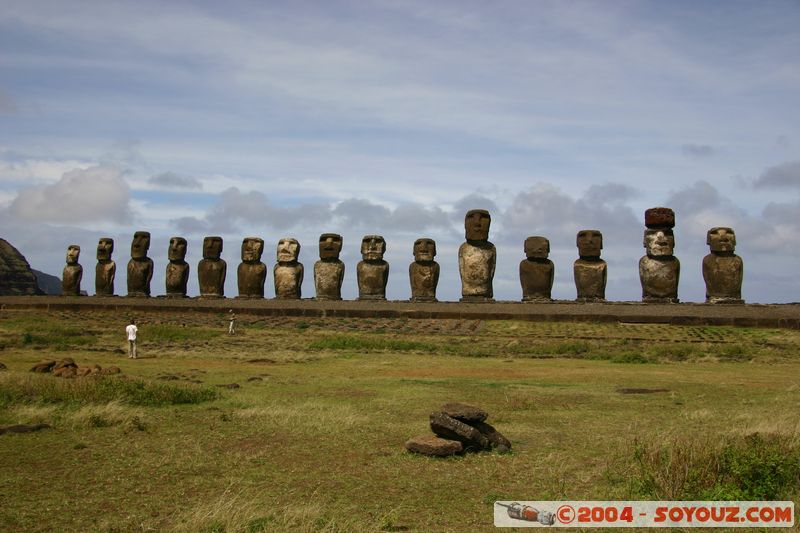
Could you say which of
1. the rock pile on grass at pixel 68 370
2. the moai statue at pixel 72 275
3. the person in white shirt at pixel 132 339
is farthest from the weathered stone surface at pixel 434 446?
the moai statue at pixel 72 275

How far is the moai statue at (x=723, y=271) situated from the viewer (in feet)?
82.7

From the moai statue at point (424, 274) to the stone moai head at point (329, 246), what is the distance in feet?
10.8

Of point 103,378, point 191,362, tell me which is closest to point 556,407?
point 103,378

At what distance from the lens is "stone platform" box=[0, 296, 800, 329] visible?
22781 millimetres

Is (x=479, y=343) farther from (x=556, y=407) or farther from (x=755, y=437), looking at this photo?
(x=755, y=437)

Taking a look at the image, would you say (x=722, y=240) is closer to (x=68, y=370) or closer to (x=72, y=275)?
(x=68, y=370)

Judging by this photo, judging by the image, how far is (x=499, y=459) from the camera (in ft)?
27.4

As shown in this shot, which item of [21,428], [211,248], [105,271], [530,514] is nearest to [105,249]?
[105,271]

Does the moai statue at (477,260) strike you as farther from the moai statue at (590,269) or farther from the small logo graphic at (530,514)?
A: the small logo graphic at (530,514)

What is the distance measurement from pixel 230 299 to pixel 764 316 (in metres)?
18.2

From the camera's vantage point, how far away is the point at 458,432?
8.49 m

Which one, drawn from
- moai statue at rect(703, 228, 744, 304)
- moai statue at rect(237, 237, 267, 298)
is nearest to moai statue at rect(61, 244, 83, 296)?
moai statue at rect(237, 237, 267, 298)

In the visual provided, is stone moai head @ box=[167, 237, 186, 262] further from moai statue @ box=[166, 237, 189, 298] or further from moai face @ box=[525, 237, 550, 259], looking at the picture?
moai face @ box=[525, 237, 550, 259]

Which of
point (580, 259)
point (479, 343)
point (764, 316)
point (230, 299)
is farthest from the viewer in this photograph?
point (230, 299)
